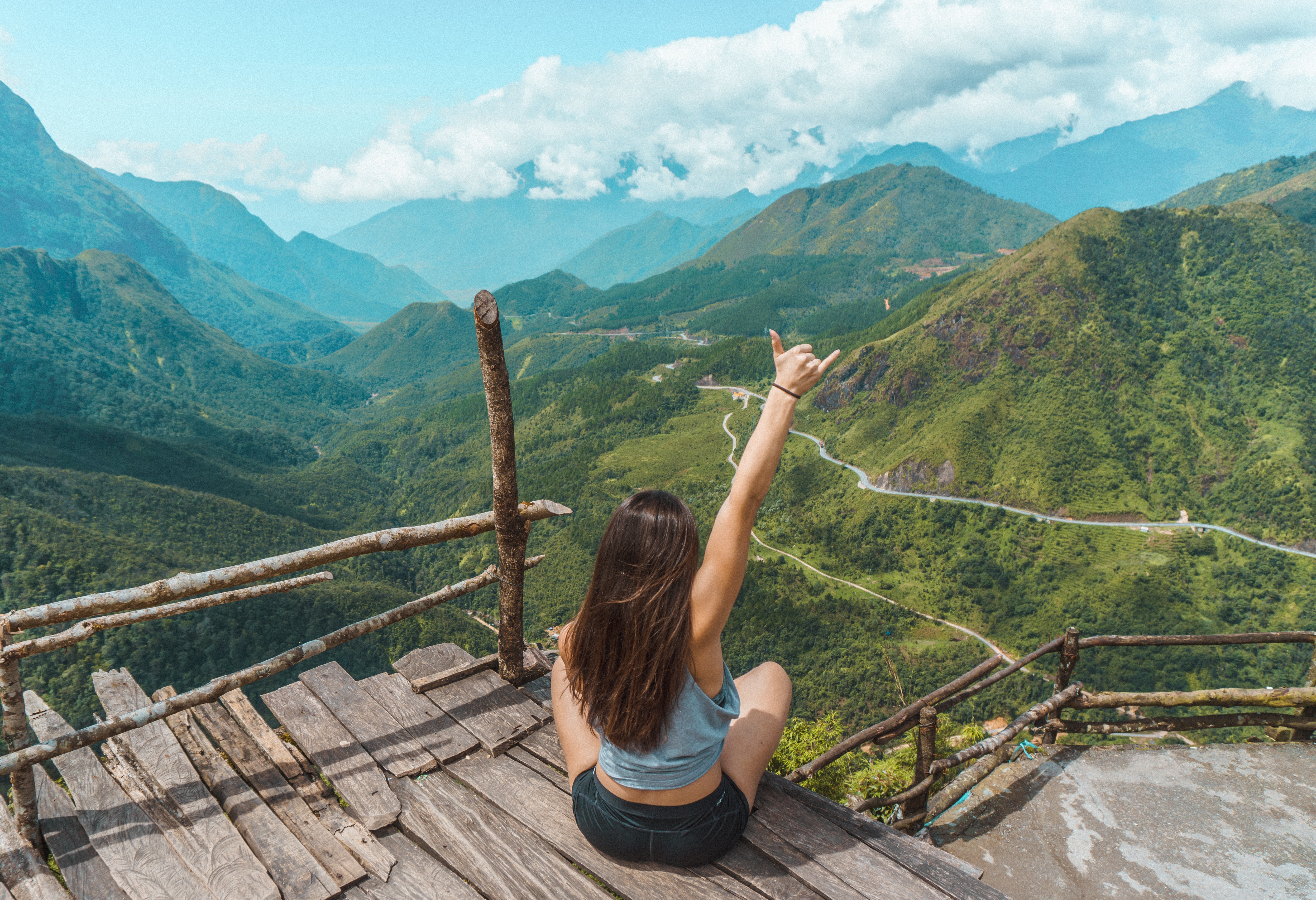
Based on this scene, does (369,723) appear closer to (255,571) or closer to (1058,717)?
(255,571)

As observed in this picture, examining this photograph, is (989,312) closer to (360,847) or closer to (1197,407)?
(1197,407)

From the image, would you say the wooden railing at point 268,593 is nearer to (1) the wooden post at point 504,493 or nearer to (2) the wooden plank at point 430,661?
(1) the wooden post at point 504,493

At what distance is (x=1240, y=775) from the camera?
6.06 metres

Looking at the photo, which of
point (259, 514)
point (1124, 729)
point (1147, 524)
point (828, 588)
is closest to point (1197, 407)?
point (1147, 524)

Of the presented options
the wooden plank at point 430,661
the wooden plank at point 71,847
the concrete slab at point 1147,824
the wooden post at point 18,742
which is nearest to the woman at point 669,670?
the wooden plank at point 430,661

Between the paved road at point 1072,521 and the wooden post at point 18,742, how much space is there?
6151 centimetres

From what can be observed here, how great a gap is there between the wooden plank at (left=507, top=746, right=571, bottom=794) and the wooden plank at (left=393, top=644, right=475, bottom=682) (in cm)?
121

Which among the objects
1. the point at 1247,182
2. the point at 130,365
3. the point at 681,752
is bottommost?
the point at 130,365

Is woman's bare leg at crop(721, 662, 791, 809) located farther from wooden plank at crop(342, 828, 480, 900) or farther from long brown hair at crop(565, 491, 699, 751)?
wooden plank at crop(342, 828, 480, 900)

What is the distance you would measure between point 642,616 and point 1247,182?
244986mm

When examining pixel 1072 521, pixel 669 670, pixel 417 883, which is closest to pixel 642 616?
pixel 669 670

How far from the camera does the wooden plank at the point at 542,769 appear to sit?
4391mm

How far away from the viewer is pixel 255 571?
446 cm

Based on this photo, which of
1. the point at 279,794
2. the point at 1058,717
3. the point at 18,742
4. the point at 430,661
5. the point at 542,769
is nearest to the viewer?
the point at 18,742
